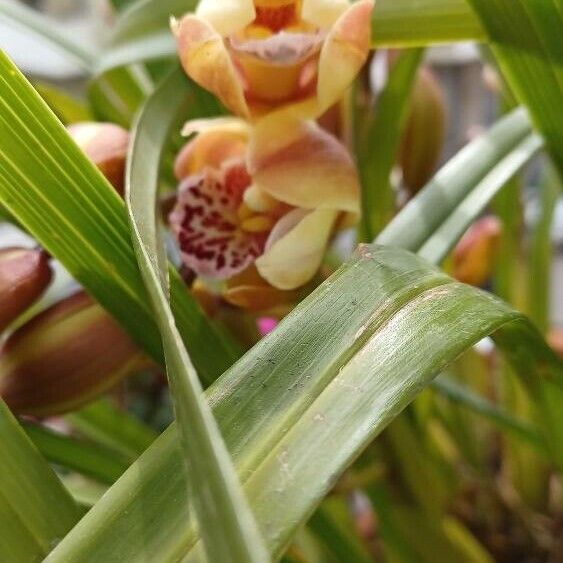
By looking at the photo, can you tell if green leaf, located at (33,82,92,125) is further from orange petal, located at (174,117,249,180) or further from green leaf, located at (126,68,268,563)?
green leaf, located at (126,68,268,563)

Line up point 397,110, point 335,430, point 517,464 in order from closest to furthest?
point 335,430, point 397,110, point 517,464

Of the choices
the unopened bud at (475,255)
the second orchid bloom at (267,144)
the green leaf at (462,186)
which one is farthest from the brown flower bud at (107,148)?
the unopened bud at (475,255)

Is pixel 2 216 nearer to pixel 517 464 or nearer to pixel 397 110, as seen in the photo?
pixel 397 110

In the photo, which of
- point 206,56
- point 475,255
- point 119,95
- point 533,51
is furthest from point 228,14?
point 475,255

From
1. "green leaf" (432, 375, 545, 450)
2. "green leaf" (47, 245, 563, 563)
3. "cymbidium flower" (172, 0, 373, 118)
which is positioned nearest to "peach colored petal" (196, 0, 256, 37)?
"cymbidium flower" (172, 0, 373, 118)

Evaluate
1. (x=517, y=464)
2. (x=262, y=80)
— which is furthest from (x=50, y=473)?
(x=517, y=464)

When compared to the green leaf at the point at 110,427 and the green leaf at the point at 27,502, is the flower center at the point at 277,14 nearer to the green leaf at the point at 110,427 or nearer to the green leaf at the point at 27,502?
the green leaf at the point at 27,502
